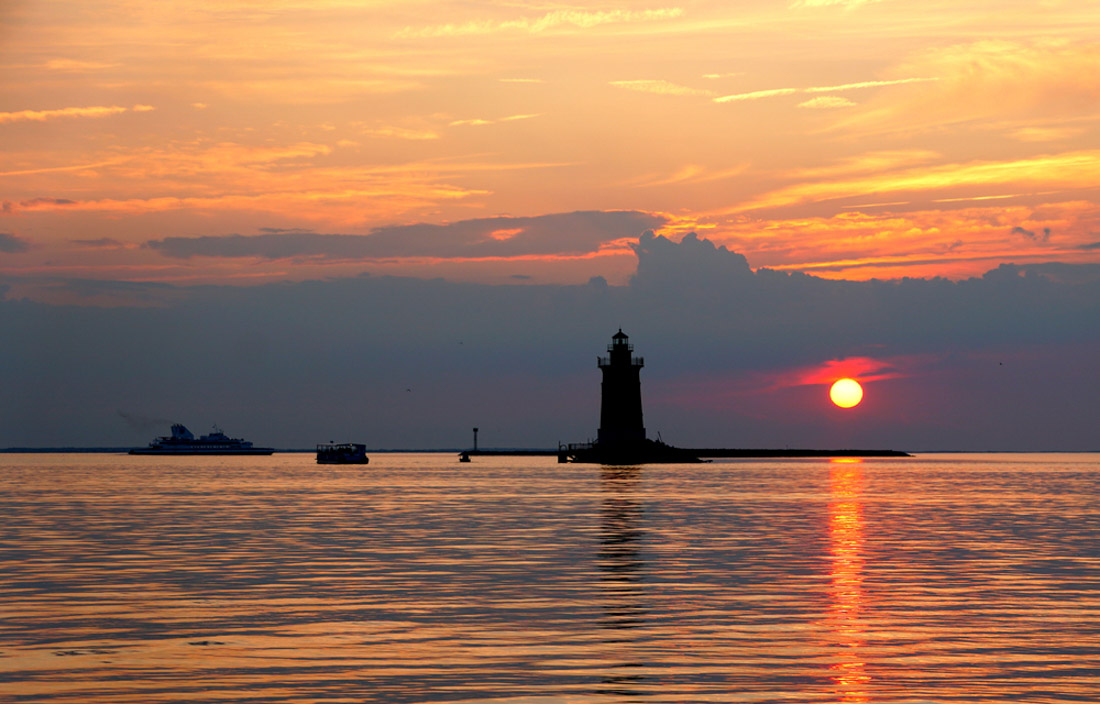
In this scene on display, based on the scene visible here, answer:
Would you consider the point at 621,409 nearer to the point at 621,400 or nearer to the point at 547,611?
the point at 621,400

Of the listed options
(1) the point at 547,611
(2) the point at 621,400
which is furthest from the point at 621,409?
(1) the point at 547,611

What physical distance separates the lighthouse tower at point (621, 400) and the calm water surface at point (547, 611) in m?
91.6

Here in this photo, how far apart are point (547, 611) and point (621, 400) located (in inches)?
5075

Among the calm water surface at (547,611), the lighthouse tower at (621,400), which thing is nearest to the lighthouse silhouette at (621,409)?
the lighthouse tower at (621,400)

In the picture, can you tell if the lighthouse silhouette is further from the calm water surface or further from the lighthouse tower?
the calm water surface

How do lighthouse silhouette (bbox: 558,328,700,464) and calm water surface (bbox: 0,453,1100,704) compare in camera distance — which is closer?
calm water surface (bbox: 0,453,1100,704)

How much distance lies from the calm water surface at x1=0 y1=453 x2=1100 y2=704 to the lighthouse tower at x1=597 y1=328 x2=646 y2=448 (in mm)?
91588

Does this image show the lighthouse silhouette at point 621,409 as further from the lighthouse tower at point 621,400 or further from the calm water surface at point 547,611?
the calm water surface at point 547,611

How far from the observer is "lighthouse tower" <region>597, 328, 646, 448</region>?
507 ft

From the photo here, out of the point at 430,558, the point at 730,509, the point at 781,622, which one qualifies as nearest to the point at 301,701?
the point at 781,622

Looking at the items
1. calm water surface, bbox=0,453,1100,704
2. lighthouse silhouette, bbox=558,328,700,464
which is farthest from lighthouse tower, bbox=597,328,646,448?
calm water surface, bbox=0,453,1100,704

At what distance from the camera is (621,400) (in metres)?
158

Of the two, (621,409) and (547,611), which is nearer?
(547,611)

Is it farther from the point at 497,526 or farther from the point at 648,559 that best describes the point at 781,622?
the point at 497,526
